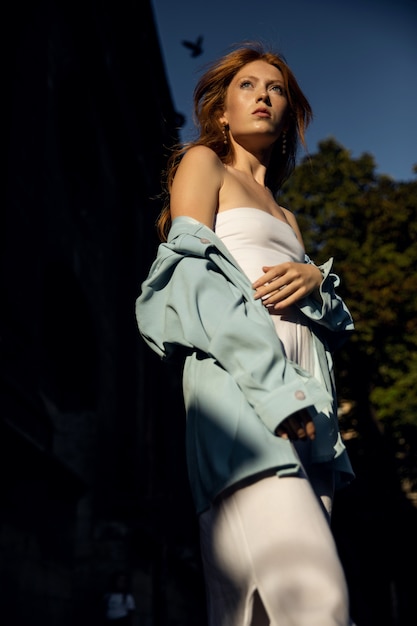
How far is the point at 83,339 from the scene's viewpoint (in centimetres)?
1502

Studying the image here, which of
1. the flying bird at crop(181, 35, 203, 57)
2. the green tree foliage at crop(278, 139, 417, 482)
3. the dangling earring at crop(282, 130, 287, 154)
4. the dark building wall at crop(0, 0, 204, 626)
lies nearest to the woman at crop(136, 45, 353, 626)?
the dangling earring at crop(282, 130, 287, 154)

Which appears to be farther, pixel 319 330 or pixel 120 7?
pixel 120 7

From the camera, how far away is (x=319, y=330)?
2.84 meters

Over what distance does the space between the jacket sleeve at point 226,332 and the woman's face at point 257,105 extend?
845 mm

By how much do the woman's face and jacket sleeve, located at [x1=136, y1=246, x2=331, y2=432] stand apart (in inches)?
33.3

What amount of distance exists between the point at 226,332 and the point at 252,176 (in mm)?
1104

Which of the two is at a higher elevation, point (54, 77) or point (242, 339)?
point (54, 77)

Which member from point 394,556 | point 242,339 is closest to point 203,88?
point 242,339

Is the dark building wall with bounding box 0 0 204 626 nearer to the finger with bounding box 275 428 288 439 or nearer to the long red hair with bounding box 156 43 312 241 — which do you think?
the long red hair with bounding box 156 43 312 241

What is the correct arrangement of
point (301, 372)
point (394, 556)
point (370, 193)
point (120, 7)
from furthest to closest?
1. point (370, 193)
2. point (120, 7)
3. point (394, 556)
4. point (301, 372)

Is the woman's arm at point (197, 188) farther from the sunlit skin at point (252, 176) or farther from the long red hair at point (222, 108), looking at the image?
the long red hair at point (222, 108)

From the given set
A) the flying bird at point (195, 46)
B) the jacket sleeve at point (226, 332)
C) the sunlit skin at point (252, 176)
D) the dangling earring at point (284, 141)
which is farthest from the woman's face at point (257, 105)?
→ the flying bird at point (195, 46)

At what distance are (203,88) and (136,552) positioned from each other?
12.8 m

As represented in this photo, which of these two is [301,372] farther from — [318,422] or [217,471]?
[217,471]
